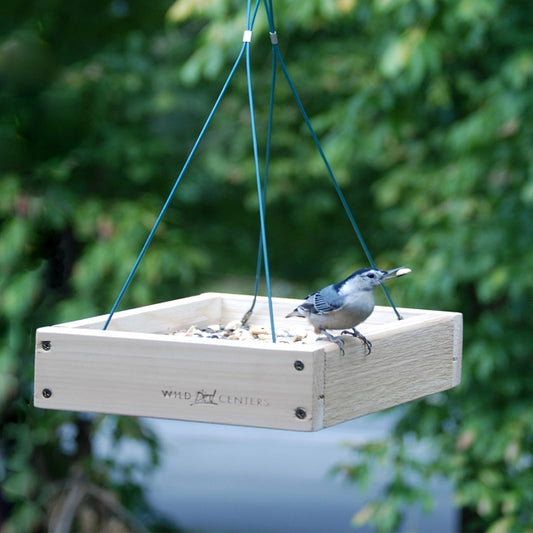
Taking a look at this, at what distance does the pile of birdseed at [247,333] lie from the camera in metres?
2.27

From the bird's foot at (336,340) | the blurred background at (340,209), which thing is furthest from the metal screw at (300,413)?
the blurred background at (340,209)

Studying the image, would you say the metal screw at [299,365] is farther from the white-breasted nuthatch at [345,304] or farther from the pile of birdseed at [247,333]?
the pile of birdseed at [247,333]

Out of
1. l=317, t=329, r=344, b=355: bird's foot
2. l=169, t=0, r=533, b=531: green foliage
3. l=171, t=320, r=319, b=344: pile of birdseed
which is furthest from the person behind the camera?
l=169, t=0, r=533, b=531: green foliage

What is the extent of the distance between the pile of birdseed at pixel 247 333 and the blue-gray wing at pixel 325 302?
0.29m

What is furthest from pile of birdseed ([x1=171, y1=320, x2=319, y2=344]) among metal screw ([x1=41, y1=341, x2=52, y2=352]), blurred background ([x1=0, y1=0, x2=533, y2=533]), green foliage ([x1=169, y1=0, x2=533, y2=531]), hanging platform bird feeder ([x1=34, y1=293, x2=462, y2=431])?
green foliage ([x1=169, y1=0, x2=533, y2=531])

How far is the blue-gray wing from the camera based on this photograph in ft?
6.12

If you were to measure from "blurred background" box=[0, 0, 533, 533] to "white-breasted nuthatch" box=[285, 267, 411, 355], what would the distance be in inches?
53.3

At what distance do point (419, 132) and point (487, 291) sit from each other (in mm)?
1519

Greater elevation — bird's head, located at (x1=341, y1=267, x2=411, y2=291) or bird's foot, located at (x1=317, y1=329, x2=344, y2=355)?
bird's head, located at (x1=341, y1=267, x2=411, y2=291)

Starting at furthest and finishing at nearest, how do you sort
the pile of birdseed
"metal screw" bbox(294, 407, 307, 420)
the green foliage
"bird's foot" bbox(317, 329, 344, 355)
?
the green foliage
the pile of birdseed
"bird's foot" bbox(317, 329, 344, 355)
"metal screw" bbox(294, 407, 307, 420)

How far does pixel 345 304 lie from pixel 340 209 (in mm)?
4342

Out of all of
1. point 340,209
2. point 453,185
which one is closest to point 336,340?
point 453,185

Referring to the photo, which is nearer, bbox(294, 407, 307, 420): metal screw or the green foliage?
bbox(294, 407, 307, 420): metal screw

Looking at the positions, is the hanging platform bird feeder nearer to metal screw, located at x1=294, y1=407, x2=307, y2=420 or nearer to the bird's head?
metal screw, located at x1=294, y1=407, x2=307, y2=420
